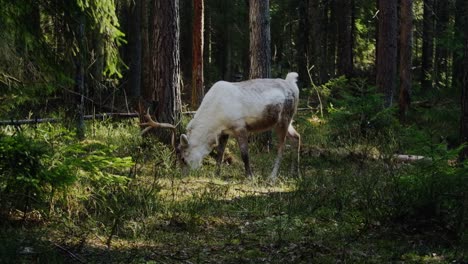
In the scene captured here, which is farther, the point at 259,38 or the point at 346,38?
the point at 346,38

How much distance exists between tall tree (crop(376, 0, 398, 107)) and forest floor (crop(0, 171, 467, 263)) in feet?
34.9

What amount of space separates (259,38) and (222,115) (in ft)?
13.3

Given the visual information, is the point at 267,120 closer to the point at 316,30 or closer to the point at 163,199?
the point at 163,199

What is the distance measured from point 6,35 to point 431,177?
197 inches

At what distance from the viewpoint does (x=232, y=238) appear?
20.9 ft

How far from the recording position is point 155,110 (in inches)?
459

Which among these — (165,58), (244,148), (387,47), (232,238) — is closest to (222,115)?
(244,148)

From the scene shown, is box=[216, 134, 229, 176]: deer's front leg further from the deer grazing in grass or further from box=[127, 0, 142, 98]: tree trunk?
box=[127, 0, 142, 98]: tree trunk

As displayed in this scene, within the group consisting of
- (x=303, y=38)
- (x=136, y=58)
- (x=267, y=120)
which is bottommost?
(x=267, y=120)

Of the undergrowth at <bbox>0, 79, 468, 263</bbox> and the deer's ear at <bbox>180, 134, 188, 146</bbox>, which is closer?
the undergrowth at <bbox>0, 79, 468, 263</bbox>

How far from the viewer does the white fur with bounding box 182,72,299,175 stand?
10289 millimetres

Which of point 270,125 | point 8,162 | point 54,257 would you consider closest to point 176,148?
point 270,125

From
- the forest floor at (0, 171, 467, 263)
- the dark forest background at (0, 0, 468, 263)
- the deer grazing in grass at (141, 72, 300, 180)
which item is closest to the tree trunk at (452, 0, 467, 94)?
the dark forest background at (0, 0, 468, 263)

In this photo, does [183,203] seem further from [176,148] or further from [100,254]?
[176,148]
